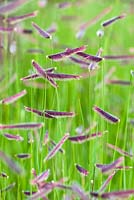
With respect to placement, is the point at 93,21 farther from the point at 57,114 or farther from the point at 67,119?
the point at 57,114

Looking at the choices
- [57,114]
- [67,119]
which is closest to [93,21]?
[67,119]

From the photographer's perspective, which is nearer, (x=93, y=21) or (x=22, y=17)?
(x=22, y=17)

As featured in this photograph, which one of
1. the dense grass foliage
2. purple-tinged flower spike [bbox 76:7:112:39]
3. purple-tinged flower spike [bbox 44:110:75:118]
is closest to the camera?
purple-tinged flower spike [bbox 44:110:75:118]

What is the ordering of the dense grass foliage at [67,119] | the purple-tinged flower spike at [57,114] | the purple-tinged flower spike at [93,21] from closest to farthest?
the purple-tinged flower spike at [57,114]
the dense grass foliage at [67,119]
the purple-tinged flower spike at [93,21]

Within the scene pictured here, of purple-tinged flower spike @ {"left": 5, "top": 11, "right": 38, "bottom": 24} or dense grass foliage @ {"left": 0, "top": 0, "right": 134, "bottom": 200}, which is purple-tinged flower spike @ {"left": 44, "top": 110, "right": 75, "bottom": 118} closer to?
dense grass foliage @ {"left": 0, "top": 0, "right": 134, "bottom": 200}

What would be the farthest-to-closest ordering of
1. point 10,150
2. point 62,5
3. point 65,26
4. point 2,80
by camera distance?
point 65,26
point 62,5
point 10,150
point 2,80

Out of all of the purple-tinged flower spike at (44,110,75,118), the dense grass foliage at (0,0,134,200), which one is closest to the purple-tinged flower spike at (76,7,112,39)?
the dense grass foliage at (0,0,134,200)

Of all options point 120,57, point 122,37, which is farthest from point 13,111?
point 122,37

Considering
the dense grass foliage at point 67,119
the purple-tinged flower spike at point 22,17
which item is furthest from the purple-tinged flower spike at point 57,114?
the purple-tinged flower spike at point 22,17

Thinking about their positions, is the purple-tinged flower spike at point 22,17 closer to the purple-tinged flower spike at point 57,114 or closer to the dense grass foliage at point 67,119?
the dense grass foliage at point 67,119

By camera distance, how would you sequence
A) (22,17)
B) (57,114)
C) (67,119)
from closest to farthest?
(57,114) < (22,17) < (67,119)

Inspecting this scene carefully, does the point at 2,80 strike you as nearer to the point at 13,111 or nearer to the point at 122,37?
the point at 13,111
